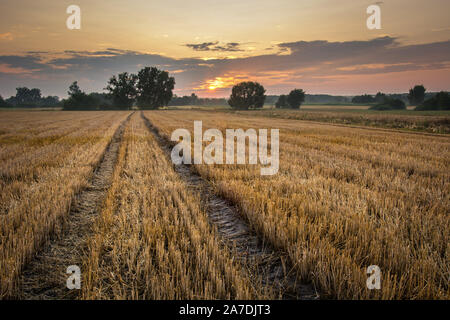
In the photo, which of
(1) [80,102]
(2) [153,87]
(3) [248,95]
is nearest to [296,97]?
(3) [248,95]

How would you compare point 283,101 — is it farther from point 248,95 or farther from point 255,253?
point 255,253

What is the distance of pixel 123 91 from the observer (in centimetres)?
9819

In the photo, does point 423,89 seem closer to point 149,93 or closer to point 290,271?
Result: point 149,93

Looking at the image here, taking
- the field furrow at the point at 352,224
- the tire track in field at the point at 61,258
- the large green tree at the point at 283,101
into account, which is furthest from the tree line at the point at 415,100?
the tire track in field at the point at 61,258

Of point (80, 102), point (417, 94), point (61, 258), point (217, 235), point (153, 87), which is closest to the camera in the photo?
point (61, 258)

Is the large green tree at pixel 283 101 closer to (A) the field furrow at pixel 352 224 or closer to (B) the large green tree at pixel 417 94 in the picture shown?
(B) the large green tree at pixel 417 94

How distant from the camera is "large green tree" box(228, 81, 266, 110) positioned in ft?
325

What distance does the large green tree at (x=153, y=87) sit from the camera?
10338 cm

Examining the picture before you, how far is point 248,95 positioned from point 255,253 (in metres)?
100

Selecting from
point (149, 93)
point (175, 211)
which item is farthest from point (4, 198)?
point (149, 93)

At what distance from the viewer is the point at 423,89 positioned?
118062 mm

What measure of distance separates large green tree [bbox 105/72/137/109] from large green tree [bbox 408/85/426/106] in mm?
134696

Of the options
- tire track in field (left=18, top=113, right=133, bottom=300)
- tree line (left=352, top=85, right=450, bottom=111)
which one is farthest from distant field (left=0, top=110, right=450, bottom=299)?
tree line (left=352, top=85, right=450, bottom=111)
